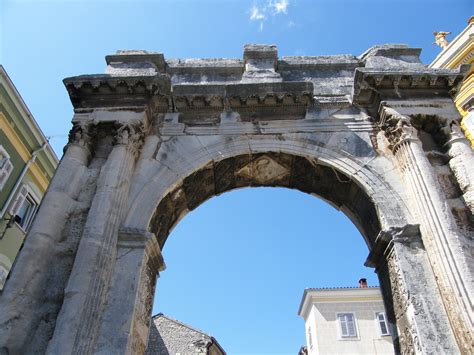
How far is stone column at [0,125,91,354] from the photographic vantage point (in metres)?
4.11

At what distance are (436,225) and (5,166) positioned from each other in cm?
1009

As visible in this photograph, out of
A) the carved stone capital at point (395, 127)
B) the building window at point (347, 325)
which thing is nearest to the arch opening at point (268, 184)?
the carved stone capital at point (395, 127)

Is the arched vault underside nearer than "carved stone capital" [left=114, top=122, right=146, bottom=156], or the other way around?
the arched vault underside

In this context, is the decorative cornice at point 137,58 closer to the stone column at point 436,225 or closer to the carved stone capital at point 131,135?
the carved stone capital at point 131,135

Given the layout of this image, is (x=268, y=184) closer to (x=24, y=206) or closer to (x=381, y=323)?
(x=24, y=206)

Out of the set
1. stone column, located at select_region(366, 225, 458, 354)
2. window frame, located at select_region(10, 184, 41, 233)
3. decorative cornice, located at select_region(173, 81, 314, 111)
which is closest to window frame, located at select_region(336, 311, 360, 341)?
window frame, located at select_region(10, 184, 41, 233)

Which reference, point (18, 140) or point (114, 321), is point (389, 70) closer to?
point (114, 321)

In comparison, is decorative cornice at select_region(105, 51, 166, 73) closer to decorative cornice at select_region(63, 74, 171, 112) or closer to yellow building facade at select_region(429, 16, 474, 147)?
decorative cornice at select_region(63, 74, 171, 112)

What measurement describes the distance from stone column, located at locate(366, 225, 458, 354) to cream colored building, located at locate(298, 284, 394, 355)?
13.1 meters

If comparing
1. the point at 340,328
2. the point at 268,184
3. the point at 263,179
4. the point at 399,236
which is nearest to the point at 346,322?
the point at 340,328

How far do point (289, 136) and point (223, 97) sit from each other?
1209mm

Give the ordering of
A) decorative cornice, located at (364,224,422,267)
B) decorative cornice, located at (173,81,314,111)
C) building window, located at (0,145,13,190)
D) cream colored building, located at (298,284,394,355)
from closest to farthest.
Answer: decorative cornice, located at (364,224,422,267)
decorative cornice, located at (173,81,314,111)
building window, located at (0,145,13,190)
cream colored building, located at (298,284,394,355)

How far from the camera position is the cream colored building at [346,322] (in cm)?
1683

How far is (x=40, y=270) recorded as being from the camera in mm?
4523
